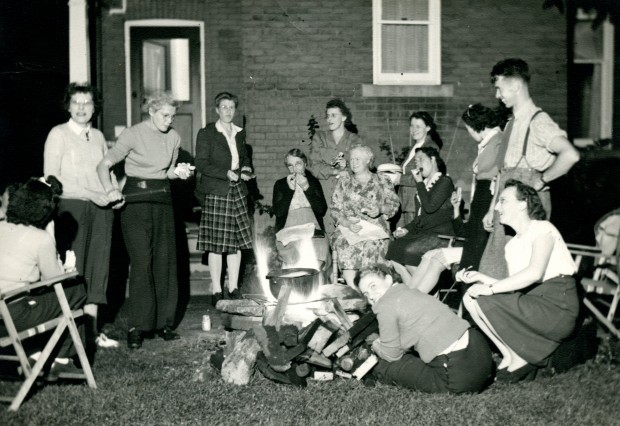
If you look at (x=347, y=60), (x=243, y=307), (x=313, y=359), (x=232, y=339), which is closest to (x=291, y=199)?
(x=243, y=307)

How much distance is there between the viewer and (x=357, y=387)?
5.01 m

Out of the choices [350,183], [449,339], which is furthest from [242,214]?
[449,339]

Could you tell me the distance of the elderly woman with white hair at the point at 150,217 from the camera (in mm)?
6172

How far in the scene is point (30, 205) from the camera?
4.94 meters

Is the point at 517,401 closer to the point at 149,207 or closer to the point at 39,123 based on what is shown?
the point at 149,207

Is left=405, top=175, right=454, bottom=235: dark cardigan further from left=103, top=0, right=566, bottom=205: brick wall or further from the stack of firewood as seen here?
left=103, top=0, right=566, bottom=205: brick wall

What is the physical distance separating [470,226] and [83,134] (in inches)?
137

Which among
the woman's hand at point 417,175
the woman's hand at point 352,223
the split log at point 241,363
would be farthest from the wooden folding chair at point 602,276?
the split log at point 241,363

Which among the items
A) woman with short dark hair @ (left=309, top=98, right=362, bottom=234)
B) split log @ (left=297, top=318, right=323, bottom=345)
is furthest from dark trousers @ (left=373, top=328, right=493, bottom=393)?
woman with short dark hair @ (left=309, top=98, right=362, bottom=234)

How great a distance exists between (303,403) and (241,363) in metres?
0.68

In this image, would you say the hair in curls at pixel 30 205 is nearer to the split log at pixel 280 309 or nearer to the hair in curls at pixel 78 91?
the hair in curls at pixel 78 91

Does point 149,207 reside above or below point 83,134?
below

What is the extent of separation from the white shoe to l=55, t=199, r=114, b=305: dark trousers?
13.6 inches

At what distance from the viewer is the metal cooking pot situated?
18.1ft
